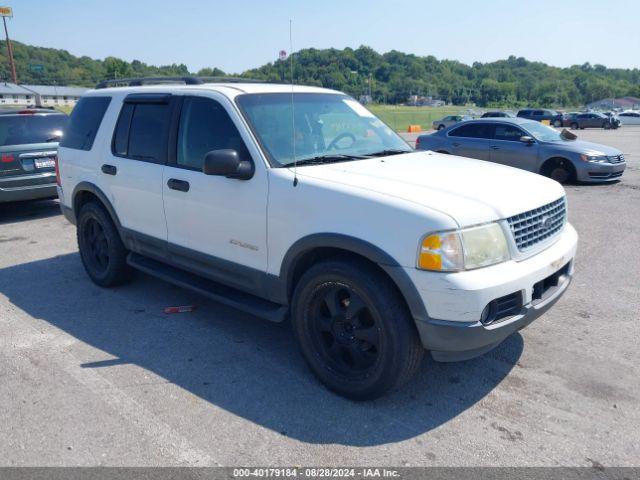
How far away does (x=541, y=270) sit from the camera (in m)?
3.30

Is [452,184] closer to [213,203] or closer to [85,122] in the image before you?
[213,203]

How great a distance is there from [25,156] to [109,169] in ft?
14.9

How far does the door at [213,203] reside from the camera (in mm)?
3850

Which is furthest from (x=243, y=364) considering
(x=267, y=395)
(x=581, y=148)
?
(x=581, y=148)

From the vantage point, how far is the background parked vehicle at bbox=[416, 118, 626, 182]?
11.8 meters

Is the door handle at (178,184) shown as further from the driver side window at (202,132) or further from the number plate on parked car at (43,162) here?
the number plate on parked car at (43,162)

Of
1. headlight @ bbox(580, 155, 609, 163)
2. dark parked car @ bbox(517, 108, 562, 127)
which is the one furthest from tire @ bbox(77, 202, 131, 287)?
dark parked car @ bbox(517, 108, 562, 127)

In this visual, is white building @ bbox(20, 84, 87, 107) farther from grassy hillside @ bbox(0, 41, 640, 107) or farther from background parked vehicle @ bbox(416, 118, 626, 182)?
background parked vehicle @ bbox(416, 118, 626, 182)

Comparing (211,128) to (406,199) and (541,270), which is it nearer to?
(406,199)

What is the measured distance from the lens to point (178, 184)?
4375 millimetres

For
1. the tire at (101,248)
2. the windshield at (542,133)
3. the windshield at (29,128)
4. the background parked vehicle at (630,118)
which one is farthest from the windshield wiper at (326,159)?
the background parked vehicle at (630,118)

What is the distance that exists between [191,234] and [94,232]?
6.32 ft

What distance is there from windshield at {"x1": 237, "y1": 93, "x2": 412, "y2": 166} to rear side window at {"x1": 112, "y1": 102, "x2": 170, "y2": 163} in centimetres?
91

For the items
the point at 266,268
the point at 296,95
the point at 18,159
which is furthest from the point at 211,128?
the point at 18,159
